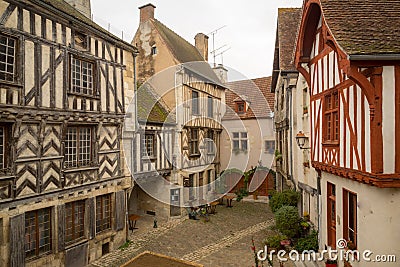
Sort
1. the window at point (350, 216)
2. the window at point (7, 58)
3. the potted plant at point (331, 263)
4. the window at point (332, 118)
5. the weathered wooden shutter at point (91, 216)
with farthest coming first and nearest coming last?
the weathered wooden shutter at point (91, 216)
the window at point (7, 58)
the window at point (332, 118)
the potted plant at point (331, 263)
the window at point (350, 216)

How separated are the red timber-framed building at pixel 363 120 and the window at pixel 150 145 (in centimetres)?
690

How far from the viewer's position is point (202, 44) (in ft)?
66.0

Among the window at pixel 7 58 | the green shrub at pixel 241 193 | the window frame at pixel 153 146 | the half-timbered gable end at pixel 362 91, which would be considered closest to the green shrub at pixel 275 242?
the half-timbered gable end at pixel 362 91

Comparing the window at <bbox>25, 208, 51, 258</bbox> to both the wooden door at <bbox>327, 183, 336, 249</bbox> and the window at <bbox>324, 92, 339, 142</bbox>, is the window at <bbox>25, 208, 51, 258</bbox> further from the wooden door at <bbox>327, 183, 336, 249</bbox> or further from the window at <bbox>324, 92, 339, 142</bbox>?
the window at <bbox>324, 92, 339, 142</bbox>

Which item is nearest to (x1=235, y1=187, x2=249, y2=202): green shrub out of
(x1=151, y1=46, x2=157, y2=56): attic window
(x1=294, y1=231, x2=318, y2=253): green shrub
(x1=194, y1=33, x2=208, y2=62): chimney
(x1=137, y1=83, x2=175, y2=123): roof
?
(x1=137, y1=83, x2=175, y2=123): roof

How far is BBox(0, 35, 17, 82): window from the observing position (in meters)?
6.52

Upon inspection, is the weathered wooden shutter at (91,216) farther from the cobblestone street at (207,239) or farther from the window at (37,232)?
the window at (37,232)

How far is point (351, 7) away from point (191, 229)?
9211 mm

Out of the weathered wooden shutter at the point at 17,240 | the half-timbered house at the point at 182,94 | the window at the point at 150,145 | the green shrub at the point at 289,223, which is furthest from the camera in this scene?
the half-timbered house at the point at 182,94

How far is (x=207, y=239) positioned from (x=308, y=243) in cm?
345

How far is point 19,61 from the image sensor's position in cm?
676

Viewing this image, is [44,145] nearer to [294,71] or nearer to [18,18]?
[18,18]

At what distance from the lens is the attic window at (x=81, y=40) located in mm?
8375

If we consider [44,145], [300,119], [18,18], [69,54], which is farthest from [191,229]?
[18,18]
